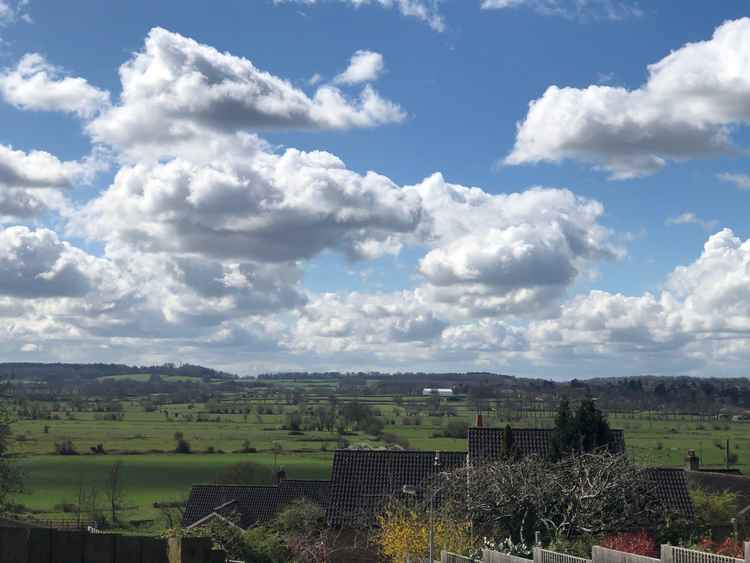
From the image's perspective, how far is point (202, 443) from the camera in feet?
409

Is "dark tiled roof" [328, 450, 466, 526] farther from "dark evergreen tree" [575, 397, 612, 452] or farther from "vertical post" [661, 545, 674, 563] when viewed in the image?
"vertical post" [661, 545, 674, 563]

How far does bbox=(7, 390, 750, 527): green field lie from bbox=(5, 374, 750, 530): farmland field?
0.40ft

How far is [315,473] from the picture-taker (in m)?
89.3

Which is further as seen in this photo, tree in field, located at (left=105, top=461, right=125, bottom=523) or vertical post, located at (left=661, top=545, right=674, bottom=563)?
tree in field, located at (left=105, top=461, right=125, bottom=523)

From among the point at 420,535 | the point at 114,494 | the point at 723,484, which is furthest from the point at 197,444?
the point at 420,535

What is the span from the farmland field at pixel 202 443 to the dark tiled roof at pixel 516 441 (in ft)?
23.2

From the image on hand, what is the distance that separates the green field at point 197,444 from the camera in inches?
3360

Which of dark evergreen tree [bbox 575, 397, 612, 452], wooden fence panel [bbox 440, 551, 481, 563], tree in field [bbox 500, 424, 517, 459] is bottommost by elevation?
wooden fence panel [bbox 440, 551, 481, 563]

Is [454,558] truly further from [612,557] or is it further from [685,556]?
[685,556]

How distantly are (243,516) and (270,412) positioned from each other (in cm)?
14535

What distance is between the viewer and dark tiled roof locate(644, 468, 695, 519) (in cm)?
3831

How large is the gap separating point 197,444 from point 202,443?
1.61m

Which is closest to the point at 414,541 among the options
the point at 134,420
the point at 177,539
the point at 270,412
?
the point at 177,539

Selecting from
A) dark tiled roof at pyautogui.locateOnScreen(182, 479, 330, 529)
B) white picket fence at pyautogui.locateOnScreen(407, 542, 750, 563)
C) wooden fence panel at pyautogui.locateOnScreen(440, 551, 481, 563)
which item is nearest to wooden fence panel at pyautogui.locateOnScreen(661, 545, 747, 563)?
white picket fence at pyautogui.locateOnScreen(407, 542, 750, 563)
